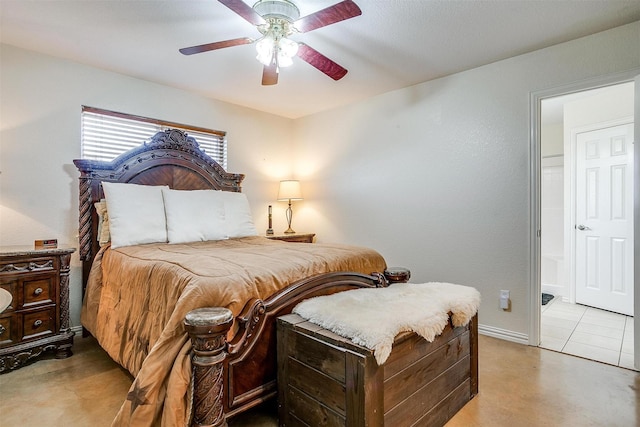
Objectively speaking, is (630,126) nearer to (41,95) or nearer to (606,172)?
(606,172)

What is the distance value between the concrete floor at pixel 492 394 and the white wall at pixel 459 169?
0.55m

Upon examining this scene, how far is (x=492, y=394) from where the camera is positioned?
2020mm

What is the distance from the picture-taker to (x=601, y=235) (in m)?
3.77

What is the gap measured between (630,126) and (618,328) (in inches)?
82.1

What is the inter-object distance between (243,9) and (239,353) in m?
1.76

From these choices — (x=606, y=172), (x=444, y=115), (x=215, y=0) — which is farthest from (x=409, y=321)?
(x=606, y=172)

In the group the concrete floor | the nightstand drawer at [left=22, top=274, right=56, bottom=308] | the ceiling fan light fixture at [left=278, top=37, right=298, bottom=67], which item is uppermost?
the ceiling fan light fixture at [left=278, top=37, right=298, bottom=67]

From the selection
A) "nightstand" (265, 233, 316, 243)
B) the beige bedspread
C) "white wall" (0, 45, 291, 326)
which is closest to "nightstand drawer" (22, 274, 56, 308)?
the beige bedspread

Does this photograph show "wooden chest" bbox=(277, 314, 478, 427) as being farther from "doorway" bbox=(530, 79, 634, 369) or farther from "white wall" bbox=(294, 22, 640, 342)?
"doorway" bbox=(530, 79, 634, 369)

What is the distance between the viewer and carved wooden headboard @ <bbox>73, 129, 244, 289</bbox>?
2.87 metres

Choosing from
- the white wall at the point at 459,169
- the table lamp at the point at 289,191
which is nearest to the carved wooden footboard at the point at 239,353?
the white wall at the point at 459,169

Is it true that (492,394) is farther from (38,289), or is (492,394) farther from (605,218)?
(38,289)

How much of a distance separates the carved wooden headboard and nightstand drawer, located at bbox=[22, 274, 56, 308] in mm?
447

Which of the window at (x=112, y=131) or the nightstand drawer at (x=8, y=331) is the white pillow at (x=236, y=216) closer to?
the window at (x=112, y=131)
